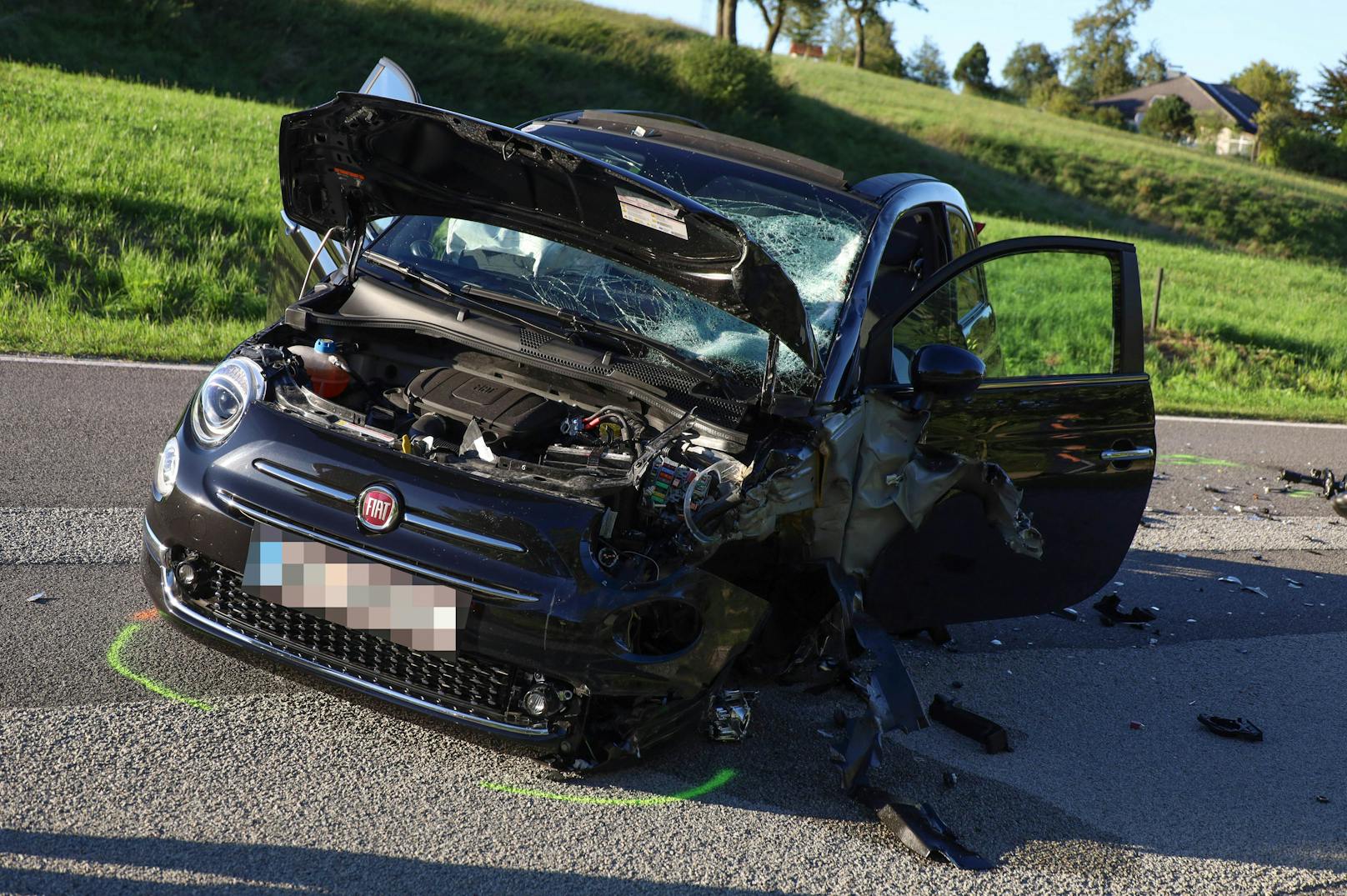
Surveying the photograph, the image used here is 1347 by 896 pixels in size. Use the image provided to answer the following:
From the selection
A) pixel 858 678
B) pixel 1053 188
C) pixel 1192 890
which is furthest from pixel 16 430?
pixel 1053 188

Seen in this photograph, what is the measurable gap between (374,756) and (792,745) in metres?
1.32

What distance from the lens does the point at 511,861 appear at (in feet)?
10.1

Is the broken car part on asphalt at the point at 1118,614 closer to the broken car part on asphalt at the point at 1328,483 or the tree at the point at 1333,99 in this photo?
the broken car part on asphalt at the point at 1328,483

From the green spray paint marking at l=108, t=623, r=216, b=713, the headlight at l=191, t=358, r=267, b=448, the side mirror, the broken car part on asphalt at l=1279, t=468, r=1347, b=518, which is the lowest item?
the green spray paint marking at l=108, t=623, r=216, b=713

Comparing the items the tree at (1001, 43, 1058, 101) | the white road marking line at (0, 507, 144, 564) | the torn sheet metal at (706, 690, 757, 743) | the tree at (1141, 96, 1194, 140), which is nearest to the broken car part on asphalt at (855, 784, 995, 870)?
the torn sheet metal at (706, 690, 757, 743)

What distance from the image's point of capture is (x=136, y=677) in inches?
148

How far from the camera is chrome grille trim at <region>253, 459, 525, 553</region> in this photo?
333 cm

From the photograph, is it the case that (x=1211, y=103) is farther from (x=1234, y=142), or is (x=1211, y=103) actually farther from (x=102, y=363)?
(x=102, y=363)

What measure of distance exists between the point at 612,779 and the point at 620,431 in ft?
3.60

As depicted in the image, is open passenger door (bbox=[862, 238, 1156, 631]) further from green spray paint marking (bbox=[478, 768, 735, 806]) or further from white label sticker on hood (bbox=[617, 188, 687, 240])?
green spray paint marking (bbox=[478, 768, 735, 806])

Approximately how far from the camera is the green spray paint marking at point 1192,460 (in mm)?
8945

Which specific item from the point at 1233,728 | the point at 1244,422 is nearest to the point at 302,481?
the point at 1233,728

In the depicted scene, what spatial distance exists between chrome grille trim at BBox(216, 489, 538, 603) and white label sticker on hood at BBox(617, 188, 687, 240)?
1.22 metres

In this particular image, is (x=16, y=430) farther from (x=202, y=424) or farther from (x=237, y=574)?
(x=237, y=574)
